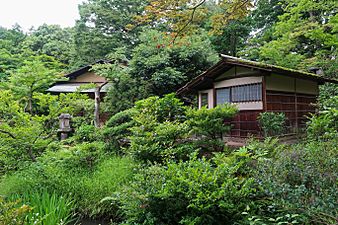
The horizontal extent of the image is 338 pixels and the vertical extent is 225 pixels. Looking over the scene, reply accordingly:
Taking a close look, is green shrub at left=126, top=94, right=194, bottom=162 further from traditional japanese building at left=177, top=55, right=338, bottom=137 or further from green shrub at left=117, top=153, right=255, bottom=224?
traditional japanese building at left=177, top=55, right=338, bottom=137

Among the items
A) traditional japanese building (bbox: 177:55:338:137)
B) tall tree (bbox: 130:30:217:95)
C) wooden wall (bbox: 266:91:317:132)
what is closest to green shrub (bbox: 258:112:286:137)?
traditional japanese building (bbox: 177:55:338:137)

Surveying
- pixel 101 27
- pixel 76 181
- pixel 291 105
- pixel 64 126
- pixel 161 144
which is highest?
pixel 101 27

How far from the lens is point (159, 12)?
4.51 m

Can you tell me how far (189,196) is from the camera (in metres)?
3.27

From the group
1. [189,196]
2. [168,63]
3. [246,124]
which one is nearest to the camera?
[189,196]

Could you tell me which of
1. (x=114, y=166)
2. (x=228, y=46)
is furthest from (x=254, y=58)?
(x=114, y=166)

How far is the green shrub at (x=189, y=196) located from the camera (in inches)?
126

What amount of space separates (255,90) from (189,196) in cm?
636

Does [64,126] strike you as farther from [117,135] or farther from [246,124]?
[246,124]

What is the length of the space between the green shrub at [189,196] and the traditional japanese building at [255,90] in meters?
4.75

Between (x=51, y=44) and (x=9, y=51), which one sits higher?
(x=51, y=44)

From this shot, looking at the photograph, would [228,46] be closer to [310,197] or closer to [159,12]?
[159,12]

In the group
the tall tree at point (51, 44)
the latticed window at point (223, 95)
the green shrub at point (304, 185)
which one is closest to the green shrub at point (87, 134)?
the latticed window at point (223, 95)

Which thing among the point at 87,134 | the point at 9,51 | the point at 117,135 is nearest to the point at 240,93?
the point at 117,135
